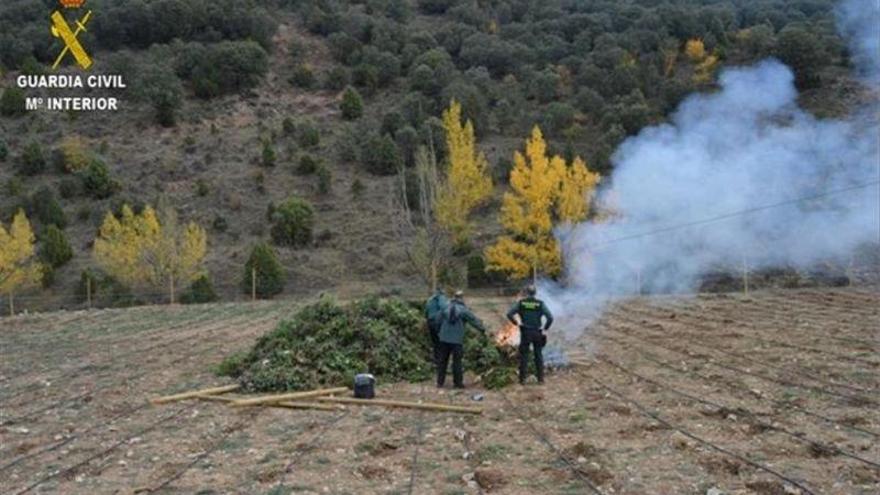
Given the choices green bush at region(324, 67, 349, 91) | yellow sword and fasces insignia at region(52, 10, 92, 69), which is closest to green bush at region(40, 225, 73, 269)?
yellow sword and fasces insignia at region(52, 10, 92, 69)

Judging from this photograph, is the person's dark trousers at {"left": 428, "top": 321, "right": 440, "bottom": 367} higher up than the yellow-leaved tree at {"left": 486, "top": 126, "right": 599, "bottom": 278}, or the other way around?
the yellow-leaved tree at {"left": 486, "top": 126, "right": 599, "bottom": 278}

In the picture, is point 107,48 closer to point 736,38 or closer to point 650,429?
point 736,38

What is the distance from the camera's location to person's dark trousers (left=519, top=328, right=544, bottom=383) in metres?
13.2

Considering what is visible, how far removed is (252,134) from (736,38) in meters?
34.0

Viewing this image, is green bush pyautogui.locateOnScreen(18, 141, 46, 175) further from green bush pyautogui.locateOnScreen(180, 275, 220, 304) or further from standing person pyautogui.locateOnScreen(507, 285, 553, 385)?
standing person pyautogui.locateOnScreen(507, 285, 553, 385)

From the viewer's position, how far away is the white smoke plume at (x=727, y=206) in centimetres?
2669

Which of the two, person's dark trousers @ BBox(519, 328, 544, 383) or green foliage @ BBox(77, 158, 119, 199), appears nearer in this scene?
person's dark trousers @ BBox(519, 328, 544, 383)

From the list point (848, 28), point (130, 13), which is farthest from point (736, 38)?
point (130, 13)

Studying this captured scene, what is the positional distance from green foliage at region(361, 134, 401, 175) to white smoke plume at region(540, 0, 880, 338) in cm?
2317

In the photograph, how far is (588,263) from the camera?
28719 millimetres

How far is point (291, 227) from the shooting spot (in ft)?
147

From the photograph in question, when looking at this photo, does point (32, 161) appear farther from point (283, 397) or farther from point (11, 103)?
point (283, 397)

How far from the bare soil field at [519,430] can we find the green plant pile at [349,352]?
553 millimetres

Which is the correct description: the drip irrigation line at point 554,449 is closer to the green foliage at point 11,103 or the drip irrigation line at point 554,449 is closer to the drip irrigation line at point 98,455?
A: the drip irrigation line at point 98,455
